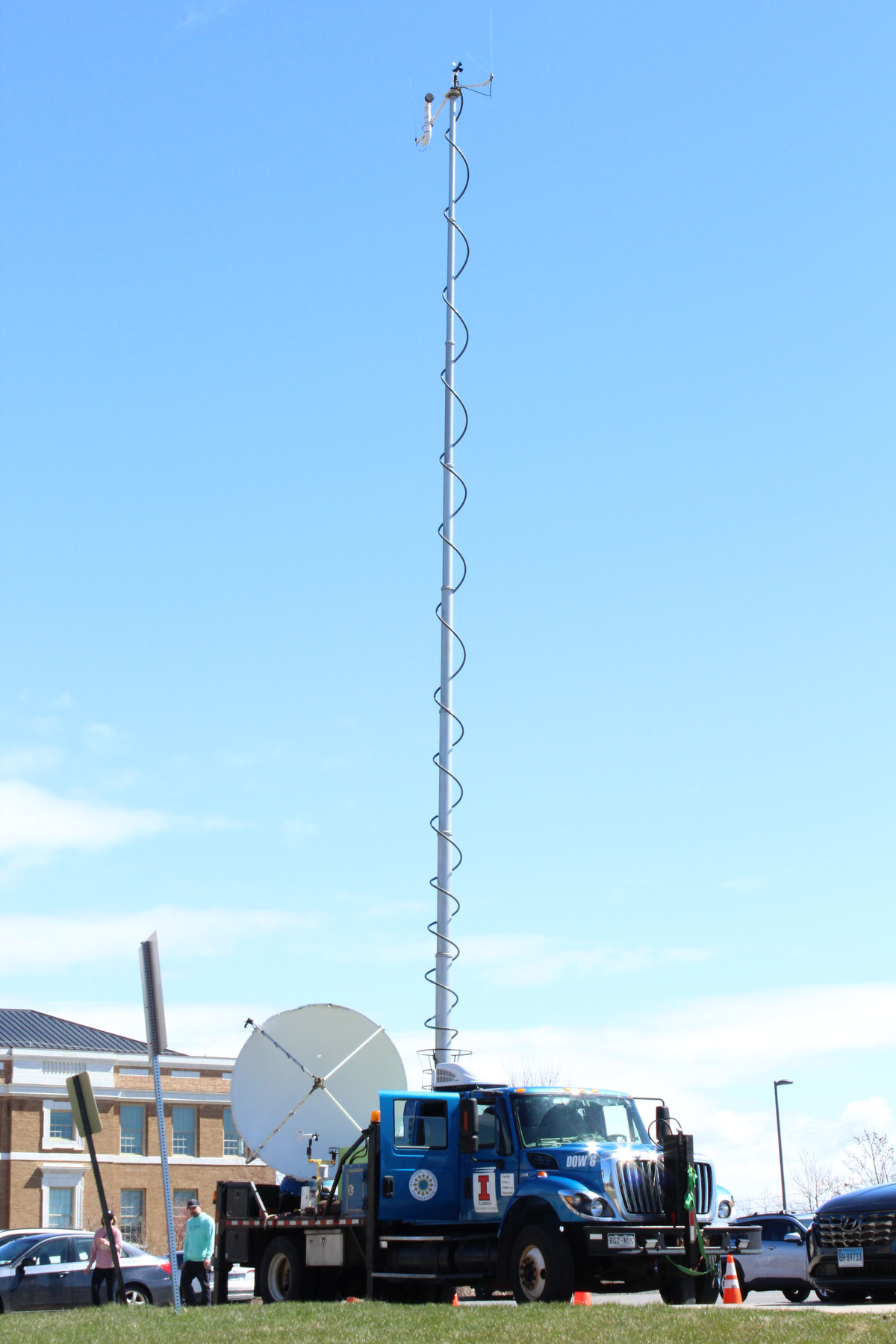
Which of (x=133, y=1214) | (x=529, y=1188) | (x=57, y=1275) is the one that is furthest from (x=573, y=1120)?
(x=133, y=1214)

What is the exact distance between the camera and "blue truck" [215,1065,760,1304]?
14422 mm

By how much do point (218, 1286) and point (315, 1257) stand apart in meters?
2.35

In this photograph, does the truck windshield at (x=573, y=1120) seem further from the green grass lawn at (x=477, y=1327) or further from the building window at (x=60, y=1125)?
the building window at (x=60, y=1125)

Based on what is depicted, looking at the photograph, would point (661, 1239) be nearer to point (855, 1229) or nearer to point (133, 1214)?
point (855, 1229)

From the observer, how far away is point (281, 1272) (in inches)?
703

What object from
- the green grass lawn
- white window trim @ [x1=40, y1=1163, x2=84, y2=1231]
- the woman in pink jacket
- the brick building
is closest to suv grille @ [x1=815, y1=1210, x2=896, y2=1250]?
the green grass lawn

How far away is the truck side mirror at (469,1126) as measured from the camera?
51.0 ft

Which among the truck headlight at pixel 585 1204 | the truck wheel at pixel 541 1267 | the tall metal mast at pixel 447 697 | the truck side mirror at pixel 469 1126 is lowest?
the truck wheel at pixel 541 1267

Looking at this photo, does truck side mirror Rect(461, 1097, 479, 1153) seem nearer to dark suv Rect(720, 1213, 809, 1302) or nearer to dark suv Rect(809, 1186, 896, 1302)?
dark suv Rect(809, 1186, 896, 1302)

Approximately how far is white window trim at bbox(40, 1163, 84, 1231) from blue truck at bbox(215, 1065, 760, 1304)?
3662 centimetres

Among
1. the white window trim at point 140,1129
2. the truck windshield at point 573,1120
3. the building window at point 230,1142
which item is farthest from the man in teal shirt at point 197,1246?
the building window at point 230,1142

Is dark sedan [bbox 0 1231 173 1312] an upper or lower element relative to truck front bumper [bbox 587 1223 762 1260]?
lower

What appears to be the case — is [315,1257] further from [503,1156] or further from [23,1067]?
[23,1067]

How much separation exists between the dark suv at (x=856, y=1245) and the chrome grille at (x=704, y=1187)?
1.11 metres
